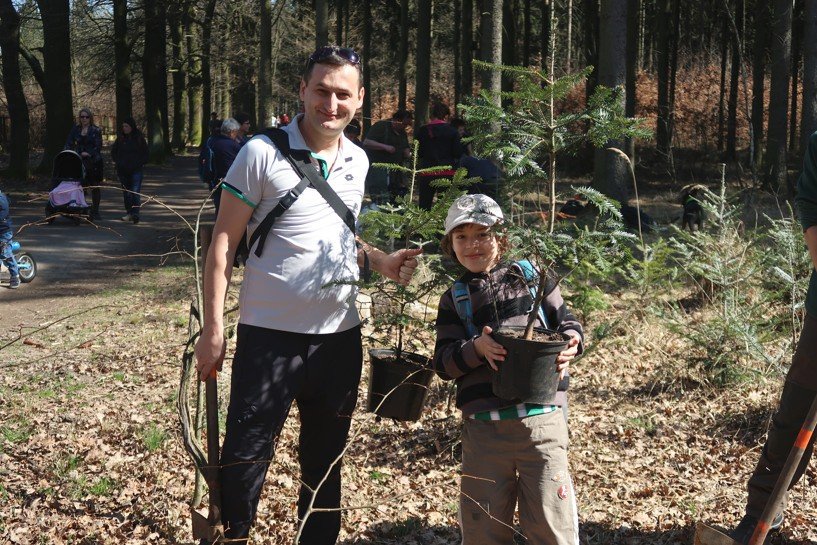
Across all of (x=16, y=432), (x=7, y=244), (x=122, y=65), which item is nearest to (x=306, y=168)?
(x=16, y=432)

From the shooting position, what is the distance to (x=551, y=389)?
3031mm

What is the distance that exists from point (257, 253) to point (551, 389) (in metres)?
1.15

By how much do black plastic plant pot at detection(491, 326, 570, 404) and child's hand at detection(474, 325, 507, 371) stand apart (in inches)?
0.7

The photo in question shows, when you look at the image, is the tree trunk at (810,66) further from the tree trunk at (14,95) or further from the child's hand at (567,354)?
the tree trunk at (14,95)

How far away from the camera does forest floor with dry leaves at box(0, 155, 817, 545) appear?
442 cm

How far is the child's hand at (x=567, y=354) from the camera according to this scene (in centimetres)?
301

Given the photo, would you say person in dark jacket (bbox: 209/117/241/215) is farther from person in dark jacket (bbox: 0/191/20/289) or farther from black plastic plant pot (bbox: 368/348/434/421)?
black plastic plant pot (bbox: 368/348/434/421)

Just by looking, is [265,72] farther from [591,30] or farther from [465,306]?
[465,306]

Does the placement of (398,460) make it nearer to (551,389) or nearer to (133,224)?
(551,389)

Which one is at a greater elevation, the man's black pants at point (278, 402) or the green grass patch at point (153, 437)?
the man's black pants at point (278, 402)

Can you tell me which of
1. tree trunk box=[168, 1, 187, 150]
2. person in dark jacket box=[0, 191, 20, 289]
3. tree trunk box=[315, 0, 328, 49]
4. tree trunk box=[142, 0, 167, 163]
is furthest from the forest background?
tree trunk box=[168, 1, 187, 150]

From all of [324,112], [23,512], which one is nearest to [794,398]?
[324,112]

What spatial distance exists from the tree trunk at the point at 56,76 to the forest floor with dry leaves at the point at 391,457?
49.6 ft

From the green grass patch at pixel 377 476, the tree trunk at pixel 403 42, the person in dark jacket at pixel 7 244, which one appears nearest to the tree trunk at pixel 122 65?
the tree trunk at pixel 403 42
